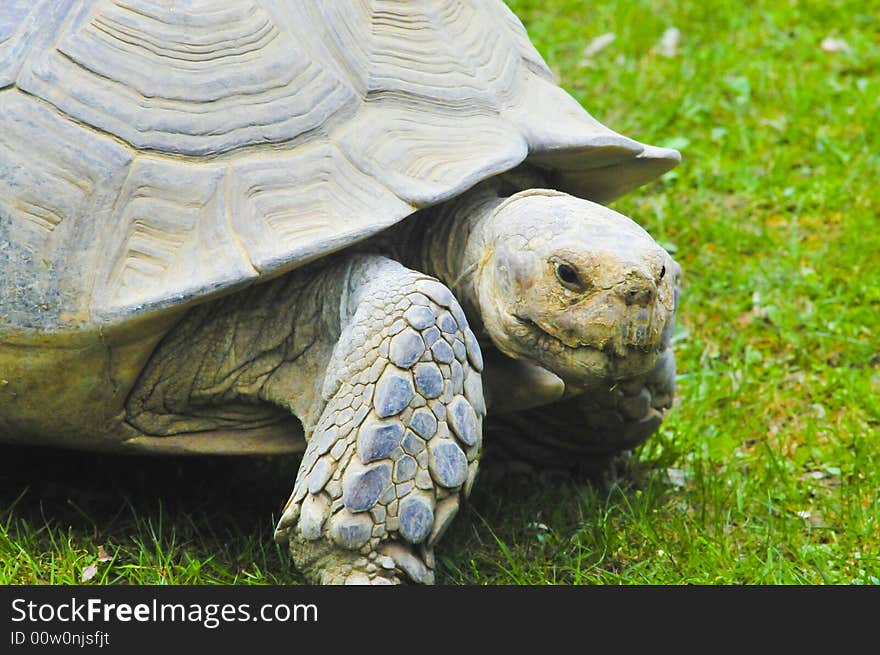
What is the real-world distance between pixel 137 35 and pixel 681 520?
77.8 inches

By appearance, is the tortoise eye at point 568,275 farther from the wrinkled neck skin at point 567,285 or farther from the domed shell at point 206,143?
the domed shell at point 206,143

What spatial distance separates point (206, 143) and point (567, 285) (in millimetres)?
946

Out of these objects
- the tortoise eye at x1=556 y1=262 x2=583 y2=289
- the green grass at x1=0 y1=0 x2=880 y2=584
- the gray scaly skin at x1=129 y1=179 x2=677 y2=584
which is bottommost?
the green grass at x1=0 y1=0 x2=880 y2=584

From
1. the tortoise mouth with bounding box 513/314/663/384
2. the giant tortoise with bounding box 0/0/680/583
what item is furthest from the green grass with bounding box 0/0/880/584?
the tortoise mouth with bounding box 513/314/663/384

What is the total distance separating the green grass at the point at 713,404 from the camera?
3.47 meters

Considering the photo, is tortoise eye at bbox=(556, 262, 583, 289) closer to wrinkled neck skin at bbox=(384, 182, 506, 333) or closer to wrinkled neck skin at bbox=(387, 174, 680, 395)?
wrinkled neck skin at bbox=(387, 174, 680, 395)

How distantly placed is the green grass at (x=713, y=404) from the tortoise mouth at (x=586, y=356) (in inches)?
23.2

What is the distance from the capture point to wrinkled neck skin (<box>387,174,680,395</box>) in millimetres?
2908

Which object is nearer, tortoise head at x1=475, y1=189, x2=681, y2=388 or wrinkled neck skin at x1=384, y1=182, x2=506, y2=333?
tortoise head at x1=475, y1=189, x2=681, y2=388

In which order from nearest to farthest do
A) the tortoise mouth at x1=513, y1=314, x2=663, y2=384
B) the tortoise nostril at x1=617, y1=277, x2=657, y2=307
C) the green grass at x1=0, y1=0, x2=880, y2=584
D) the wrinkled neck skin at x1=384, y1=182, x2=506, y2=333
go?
the tortoise nostril at x1=617, y1=277, x2=657, y2=307 < the tortoise mouth at x1=513, y1=314, x2=663, y2=384 < the wrinkled neck skin at x1=384, y1=182, x2=506, y2=333 < the green grass at x1=0, y1=0, x2=880, y2=584

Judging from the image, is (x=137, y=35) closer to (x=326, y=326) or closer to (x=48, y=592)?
(x=326, y=326)

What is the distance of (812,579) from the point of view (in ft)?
11.1

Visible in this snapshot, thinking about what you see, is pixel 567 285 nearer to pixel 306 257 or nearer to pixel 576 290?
pixel 576 290

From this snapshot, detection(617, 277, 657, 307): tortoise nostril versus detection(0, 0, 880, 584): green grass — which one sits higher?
detection(617, 277, 657, 307): tortoise nostril
